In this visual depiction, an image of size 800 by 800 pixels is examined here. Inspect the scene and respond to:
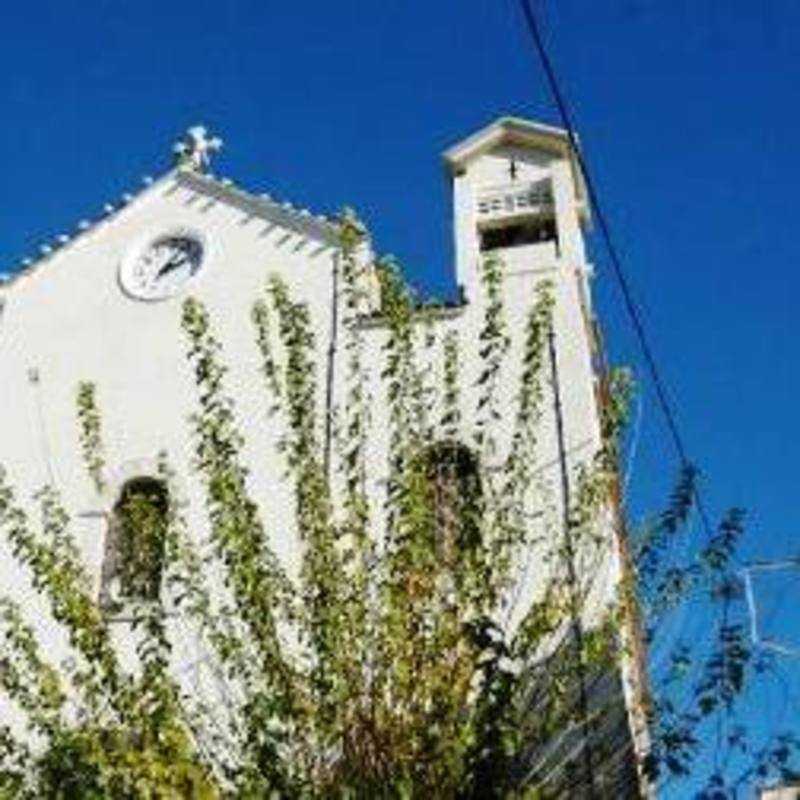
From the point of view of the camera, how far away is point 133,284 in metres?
17.6

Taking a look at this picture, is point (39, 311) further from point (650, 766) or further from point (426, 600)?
point (650, 766)

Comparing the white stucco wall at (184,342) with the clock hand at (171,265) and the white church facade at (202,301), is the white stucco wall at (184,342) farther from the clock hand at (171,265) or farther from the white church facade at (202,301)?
the clock hand at (171,265)

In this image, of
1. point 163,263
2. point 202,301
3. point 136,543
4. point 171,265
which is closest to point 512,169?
point 202,301

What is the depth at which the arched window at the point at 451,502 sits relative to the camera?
1152 cm

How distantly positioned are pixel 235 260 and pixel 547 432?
4.67m

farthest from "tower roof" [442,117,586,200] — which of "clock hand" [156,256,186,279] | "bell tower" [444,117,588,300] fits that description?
"clock hand" [156,256,186,279]

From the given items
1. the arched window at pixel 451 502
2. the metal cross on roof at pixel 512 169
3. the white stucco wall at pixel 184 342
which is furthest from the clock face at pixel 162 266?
the arched window at pixel 451 502

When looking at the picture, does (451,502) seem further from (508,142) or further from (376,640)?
(508,142)

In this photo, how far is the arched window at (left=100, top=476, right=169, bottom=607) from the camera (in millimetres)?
12905

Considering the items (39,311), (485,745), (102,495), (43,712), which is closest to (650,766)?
(485,745)

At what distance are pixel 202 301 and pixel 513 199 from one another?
377 cm

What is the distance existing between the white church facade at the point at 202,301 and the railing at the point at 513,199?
19mm

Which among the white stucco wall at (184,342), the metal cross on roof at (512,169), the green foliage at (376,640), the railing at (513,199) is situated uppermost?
the metal cross on roof at (512,169)

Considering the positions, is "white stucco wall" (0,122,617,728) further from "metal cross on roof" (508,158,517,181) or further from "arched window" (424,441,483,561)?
"arched window" (424,441,483,561)
